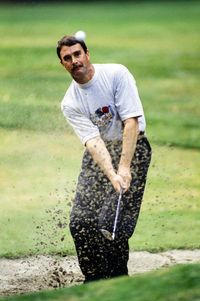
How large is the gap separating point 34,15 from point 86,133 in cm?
2023

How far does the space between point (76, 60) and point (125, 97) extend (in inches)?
16.3

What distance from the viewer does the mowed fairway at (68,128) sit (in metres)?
10.1

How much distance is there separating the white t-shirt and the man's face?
10cm

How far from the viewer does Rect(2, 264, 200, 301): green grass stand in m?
6.18

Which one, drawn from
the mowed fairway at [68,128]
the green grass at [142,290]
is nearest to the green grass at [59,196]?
the mowed fairway at [68,128]

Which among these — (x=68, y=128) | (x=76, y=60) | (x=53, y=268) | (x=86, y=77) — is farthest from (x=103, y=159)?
(x=68, y=128)

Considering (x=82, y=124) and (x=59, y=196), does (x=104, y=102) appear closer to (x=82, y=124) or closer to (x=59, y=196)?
(x=82, y=124)

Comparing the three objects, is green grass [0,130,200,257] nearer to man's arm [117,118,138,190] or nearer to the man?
the man

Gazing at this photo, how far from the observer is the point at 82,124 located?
26.7ft

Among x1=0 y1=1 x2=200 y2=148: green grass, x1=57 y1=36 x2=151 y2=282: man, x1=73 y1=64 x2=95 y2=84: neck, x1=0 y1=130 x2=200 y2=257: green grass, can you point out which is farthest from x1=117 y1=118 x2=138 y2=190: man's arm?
x1=0 y1=1 x2=200 y2=148: green grass

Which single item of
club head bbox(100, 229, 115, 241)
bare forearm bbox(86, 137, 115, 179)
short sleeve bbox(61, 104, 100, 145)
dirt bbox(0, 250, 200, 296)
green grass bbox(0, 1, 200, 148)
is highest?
short sleeve bbox(61, 104, 100, 145)

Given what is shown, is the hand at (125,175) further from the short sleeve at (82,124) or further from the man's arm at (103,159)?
the short sleeve at (82,124)

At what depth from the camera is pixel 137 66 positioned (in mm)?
19922

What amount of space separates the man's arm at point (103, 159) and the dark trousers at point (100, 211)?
0.22m
